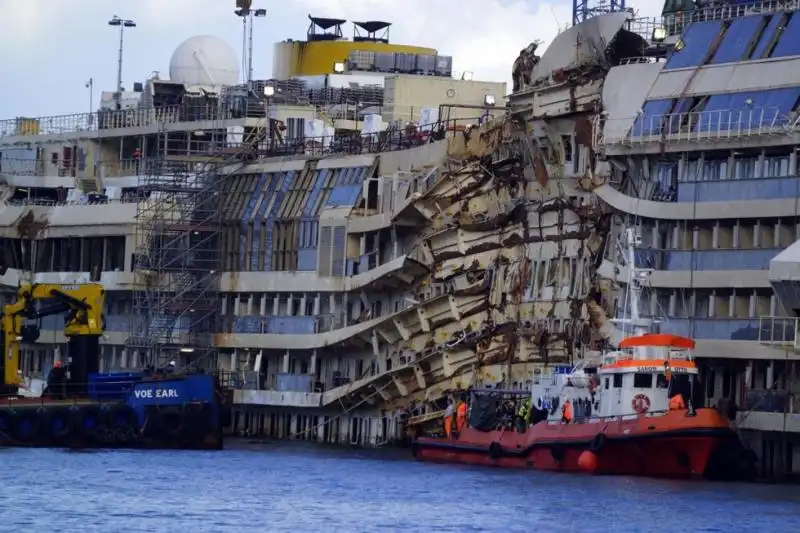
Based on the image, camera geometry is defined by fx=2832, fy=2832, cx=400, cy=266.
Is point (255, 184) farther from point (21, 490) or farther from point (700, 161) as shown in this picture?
point (21, 490)

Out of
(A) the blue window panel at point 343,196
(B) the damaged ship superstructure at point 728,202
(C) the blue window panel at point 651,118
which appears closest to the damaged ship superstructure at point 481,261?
(A) the blue window panel at point 343,196

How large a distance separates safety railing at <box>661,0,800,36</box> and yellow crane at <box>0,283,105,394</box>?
23224 millimetres

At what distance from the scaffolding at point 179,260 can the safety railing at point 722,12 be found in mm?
27036

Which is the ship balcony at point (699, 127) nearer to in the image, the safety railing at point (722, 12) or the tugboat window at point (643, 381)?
the safety railing at point (722, 12)

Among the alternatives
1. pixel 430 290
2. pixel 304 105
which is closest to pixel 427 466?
pixel 430 290

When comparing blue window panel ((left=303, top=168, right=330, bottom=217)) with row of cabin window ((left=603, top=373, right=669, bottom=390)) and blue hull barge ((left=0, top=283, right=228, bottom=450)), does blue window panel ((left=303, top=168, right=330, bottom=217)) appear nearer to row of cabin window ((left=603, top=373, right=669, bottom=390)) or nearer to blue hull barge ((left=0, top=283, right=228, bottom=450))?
blue hull barge ((left=0, top=283, right=228, bottom=450))

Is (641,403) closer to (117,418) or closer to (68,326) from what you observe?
(117,418)

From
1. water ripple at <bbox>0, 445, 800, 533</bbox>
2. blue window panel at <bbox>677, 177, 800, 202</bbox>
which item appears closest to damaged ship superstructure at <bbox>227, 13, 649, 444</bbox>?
blue window panel at <bbox>677, 177, 800, 202</bbox>

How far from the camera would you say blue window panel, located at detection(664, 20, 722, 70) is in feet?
312

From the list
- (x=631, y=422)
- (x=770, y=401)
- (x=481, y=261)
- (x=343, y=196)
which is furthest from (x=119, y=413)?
(x=770, y=401)

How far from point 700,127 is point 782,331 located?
834cm

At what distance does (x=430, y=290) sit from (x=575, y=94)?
41.6 feet

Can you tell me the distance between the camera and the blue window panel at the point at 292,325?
117 meters

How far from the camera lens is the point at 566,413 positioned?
298 feet
